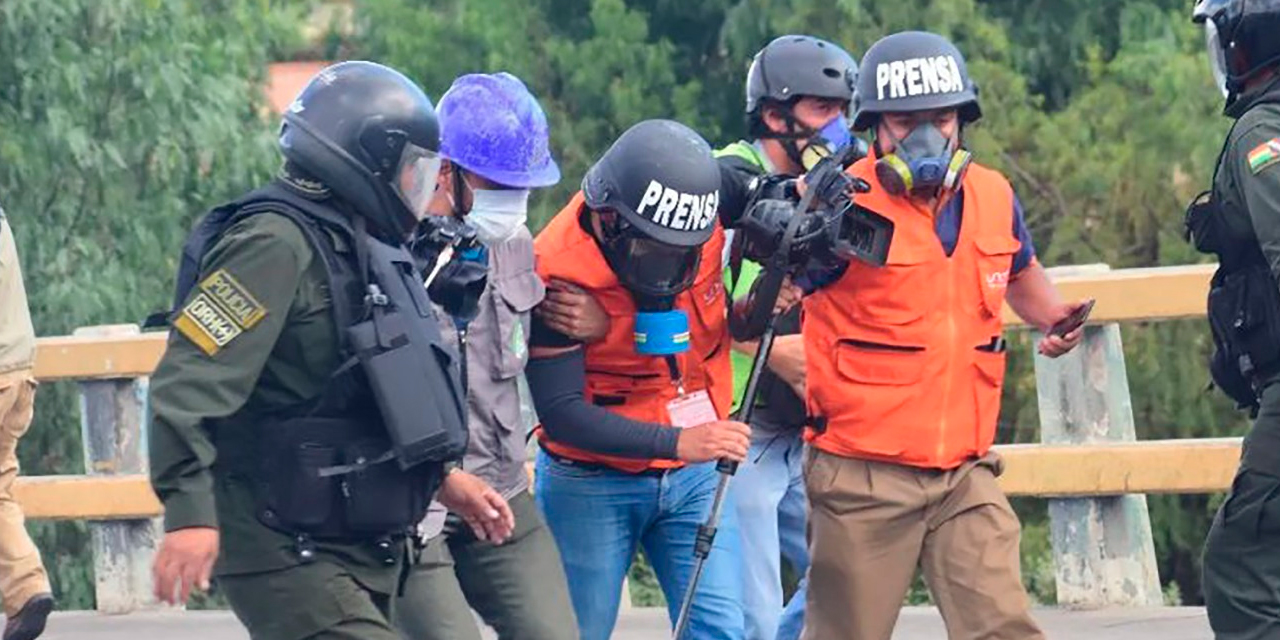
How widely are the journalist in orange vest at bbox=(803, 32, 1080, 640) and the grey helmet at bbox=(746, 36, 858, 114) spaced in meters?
0.87

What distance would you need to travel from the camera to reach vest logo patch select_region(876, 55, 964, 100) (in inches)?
266

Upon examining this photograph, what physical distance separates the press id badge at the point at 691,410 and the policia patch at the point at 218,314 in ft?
5.94

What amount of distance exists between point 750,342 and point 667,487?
0.52m

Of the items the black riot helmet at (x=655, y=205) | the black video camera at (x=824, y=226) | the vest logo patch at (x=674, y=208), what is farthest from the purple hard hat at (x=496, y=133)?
the black video camera at (x=824, y=226)

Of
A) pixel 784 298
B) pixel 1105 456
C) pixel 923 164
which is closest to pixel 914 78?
pixel 923 164

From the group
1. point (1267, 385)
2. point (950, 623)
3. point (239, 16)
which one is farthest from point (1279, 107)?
point (239, 16)

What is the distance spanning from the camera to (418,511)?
5523 millimetres

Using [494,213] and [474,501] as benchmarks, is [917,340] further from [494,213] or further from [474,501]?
[474,501]

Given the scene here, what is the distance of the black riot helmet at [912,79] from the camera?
6.76m

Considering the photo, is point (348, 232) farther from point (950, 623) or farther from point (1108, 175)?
point (1108, 175)

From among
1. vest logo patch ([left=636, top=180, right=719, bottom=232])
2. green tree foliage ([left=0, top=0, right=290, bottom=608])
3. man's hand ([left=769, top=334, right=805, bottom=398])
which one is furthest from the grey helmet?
green tree foliage ([left=0, top=0, right=290, bottom=608])

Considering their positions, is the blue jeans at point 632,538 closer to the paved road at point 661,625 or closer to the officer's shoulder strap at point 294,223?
the officer's shoulder strap at point 294,223

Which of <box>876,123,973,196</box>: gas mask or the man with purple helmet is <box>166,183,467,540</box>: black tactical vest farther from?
<box>876,123,973,196</box>: gas mask

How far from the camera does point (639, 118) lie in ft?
68.7
